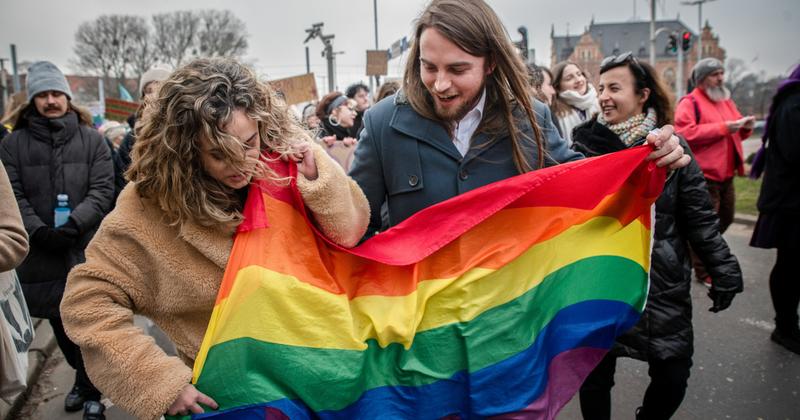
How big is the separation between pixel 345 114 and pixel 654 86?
3500 mm

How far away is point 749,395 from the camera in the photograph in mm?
3650

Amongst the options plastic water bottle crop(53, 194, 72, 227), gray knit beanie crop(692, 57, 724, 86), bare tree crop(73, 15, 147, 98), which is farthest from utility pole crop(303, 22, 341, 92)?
bare tree crop(73, 15, 147, 98)

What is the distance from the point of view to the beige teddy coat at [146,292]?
1.70 metres

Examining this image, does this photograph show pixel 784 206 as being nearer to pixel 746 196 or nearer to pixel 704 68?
pixel 704 68

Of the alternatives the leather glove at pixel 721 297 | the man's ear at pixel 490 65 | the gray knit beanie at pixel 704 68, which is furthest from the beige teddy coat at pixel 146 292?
the gray knit beanie at pixel 704 68

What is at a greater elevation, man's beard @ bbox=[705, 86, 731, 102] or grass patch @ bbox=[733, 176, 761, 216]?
man's beard @ bbox=[705, 86, 731, 102]

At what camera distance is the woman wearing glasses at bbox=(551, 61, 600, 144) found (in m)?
4.79

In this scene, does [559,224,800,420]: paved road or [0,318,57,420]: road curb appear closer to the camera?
[559,224,800,420]: paved road

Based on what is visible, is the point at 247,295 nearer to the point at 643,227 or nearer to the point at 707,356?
the point at 643,227

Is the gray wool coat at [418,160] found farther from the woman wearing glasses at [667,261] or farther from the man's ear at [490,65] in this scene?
the woman wearing glasses at [667,261]

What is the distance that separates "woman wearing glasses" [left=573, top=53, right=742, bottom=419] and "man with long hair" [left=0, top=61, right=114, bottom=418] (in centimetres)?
315

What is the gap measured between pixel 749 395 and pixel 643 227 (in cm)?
206

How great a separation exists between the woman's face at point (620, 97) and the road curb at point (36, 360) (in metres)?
4.00

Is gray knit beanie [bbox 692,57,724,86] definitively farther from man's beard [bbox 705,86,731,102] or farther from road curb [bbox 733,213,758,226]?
road curb [bbox 733,213,758,226]
